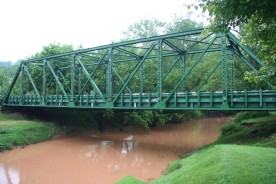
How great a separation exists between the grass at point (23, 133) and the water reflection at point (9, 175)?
5.23 metres

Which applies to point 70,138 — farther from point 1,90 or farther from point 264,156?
point 1,90

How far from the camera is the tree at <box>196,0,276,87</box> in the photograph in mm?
6422

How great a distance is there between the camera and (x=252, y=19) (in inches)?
290

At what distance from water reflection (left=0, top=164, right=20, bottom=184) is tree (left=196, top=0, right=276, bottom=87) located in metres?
15.4

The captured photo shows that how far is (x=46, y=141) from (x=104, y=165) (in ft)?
39.7

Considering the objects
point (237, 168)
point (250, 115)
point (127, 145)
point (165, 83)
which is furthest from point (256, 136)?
point (165, 83)

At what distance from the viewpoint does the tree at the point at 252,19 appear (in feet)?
21.1

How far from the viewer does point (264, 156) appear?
10922mm

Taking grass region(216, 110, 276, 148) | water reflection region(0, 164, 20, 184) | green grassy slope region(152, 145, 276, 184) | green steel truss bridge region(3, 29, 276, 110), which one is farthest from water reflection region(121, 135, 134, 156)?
green grassy slope region(152, 145, 276, 184)

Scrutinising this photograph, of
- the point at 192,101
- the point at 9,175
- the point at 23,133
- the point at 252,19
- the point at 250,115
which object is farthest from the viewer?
the point at 23,133

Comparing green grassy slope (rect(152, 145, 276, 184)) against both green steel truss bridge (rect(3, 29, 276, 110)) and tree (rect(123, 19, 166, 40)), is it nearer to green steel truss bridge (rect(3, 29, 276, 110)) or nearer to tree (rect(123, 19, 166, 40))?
green steel truss bridge (rect(3, 29, 276, 110))

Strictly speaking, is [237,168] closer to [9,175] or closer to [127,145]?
[9,175]

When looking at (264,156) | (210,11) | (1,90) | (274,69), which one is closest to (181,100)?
(264,156)

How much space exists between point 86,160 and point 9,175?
608 centimetres
